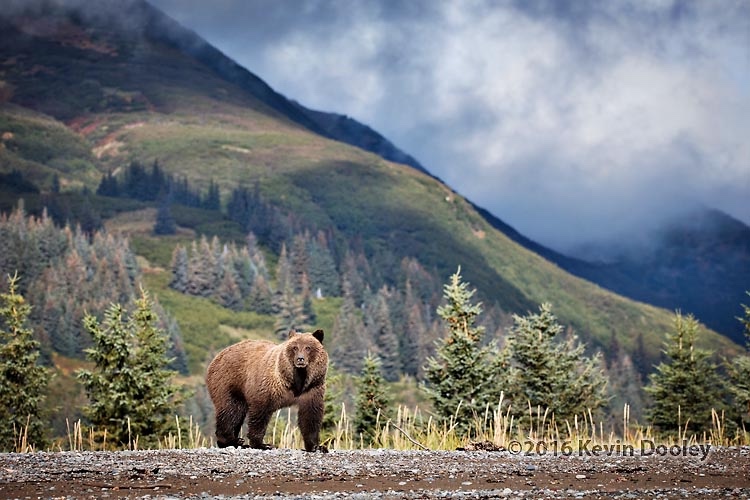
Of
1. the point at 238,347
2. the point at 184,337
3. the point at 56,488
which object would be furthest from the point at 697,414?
the point at 184,337

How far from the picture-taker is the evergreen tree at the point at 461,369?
24.5 m

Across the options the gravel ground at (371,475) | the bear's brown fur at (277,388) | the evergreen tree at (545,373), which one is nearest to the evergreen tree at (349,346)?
the evergreen tree at (545,373)

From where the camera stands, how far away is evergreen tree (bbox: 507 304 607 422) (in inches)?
1058

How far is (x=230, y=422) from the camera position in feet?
47.3

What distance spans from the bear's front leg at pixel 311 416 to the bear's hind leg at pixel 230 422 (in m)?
1.52

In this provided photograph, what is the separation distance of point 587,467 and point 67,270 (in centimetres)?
19518

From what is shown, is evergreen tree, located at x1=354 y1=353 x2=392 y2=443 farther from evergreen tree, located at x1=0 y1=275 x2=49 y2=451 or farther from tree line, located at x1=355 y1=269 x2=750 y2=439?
evergreen tree, located at x1=0 y1=275 x2=49 y2=451

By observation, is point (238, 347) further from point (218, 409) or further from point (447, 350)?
point (447, 350)

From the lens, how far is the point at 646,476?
9664mm

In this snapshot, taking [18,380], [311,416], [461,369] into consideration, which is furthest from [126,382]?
[311,416]

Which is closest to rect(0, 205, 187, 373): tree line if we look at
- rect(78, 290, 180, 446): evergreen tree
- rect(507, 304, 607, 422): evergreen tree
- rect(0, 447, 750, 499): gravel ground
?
rect(78, 290, 180, 446): evergreen tree

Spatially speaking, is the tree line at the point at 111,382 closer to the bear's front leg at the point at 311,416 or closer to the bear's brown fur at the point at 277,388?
the bear's brown fur at the point at 277,388

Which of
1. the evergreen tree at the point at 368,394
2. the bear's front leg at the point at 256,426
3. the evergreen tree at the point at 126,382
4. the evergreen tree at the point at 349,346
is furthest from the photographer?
the evergreen tree at the point at 349,346

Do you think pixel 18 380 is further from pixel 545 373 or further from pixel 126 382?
pixel 545 373
